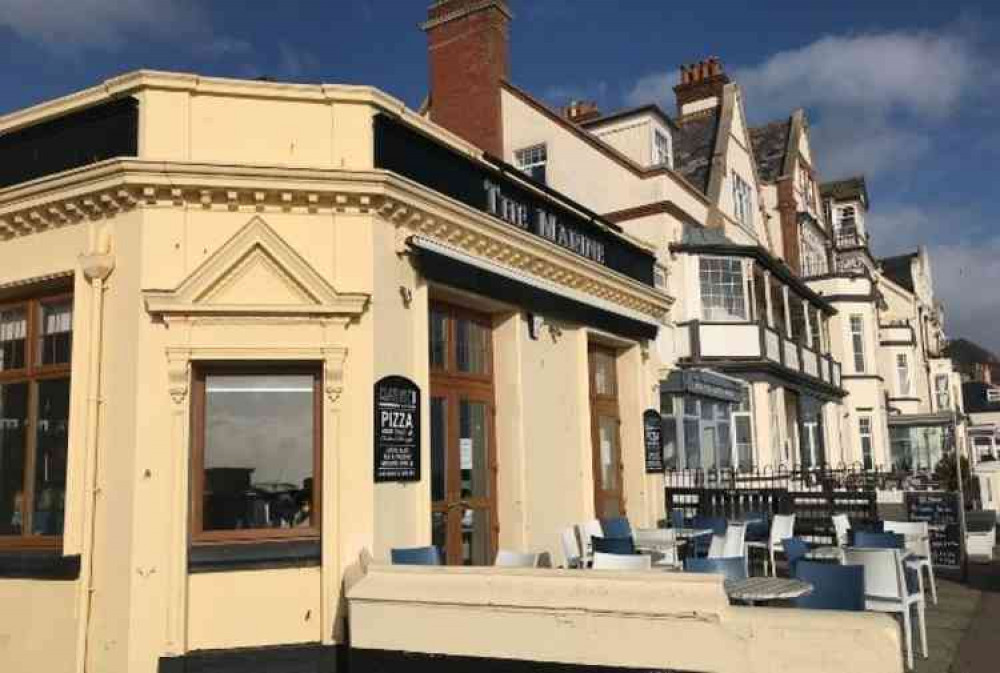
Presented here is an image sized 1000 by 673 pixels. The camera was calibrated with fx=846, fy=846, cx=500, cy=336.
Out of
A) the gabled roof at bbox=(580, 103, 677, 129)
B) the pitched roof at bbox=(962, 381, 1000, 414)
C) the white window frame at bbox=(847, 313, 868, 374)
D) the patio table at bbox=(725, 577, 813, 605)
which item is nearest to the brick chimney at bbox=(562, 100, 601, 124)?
the gabled roof at bbox=(580, 103, 677, 129)

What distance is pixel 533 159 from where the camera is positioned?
21.6 m

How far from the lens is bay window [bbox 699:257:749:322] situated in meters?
20.9

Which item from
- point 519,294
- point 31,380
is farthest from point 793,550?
point 31,380

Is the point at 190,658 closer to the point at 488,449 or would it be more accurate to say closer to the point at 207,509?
the point at 207,509

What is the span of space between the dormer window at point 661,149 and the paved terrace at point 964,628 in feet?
41.6

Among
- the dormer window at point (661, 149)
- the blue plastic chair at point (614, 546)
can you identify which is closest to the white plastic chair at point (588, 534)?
the blue plastic chair at point (614, 546)

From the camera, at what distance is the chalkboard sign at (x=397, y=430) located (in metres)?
7.90

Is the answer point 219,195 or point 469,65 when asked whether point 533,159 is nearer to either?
point 469,65

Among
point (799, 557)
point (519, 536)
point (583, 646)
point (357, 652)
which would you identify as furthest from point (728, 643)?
point (519, 536)

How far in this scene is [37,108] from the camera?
834cm

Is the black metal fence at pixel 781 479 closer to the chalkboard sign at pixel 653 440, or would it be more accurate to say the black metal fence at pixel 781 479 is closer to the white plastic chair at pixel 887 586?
the chalkboard sign at pixel 653 440

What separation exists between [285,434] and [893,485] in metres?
16.3

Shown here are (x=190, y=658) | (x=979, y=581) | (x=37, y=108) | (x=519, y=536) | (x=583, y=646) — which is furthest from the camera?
(x=979, y=581)

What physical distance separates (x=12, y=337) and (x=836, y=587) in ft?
26.7
